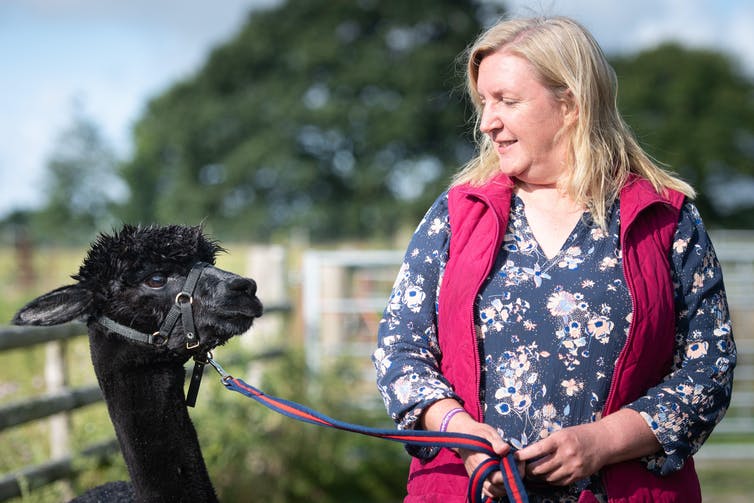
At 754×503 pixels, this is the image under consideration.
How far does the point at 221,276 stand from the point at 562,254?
1.02 meters

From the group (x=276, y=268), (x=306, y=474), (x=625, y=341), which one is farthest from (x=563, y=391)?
(x=276, y=268)

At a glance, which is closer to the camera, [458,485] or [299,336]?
[458,485]

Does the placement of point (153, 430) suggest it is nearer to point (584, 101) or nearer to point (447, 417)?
point (447, 417)

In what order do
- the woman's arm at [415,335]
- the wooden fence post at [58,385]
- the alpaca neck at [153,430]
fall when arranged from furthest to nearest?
the wooden fence post at [58,385], the alpaca neck at [153,430], the woman's arm at [415,335]

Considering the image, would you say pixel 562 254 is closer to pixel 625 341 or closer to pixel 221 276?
pixel 625 341

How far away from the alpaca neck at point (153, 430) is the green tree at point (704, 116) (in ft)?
110

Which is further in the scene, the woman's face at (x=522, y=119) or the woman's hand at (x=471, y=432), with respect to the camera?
the woman's face at (x=522, y=119)

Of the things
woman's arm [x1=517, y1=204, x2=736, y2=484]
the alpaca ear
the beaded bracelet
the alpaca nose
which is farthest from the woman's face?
the alpaca ear

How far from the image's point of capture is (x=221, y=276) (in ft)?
→ 9.20

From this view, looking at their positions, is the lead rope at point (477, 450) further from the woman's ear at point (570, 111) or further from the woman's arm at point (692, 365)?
the woman's ear at point (570, 111)

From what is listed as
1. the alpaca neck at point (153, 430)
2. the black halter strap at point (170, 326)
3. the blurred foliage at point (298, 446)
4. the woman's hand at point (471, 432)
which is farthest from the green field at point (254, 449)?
the woman's hand at point (471, 432)

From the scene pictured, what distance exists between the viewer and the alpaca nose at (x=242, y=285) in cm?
277

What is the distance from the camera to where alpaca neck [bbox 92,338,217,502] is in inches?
107

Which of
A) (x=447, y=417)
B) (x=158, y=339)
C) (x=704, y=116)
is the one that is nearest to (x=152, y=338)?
(x=158, y=339)
